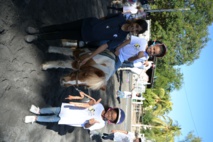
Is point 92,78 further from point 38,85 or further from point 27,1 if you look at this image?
point 27,1

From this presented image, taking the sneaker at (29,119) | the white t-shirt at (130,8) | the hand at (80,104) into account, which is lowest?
the sneaker at (29,119)

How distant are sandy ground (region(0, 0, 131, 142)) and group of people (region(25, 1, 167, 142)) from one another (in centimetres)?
28

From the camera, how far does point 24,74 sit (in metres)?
6.45

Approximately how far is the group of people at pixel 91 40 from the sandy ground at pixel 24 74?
277mm

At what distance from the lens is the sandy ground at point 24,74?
5.79 m

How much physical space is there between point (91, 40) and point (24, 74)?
1905mm

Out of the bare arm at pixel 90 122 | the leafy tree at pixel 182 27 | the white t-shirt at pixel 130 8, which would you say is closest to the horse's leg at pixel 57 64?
the bare arm at pixel 90 122

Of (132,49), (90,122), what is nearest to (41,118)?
(90,122)

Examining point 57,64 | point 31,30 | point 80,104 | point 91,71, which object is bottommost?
point 80,104

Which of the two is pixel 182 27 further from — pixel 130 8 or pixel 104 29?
pixel 104 29

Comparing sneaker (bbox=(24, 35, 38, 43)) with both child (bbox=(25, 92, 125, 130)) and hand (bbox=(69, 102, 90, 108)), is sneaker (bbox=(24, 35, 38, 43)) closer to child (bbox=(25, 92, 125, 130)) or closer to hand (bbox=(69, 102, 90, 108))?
child (bbox=(25, 92, 125, 130))

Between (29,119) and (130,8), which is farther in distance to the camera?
(130,8)

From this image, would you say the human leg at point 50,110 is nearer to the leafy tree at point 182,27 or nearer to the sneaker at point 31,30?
the sneaker at point 31,30

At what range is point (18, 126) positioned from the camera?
600 centimetres
